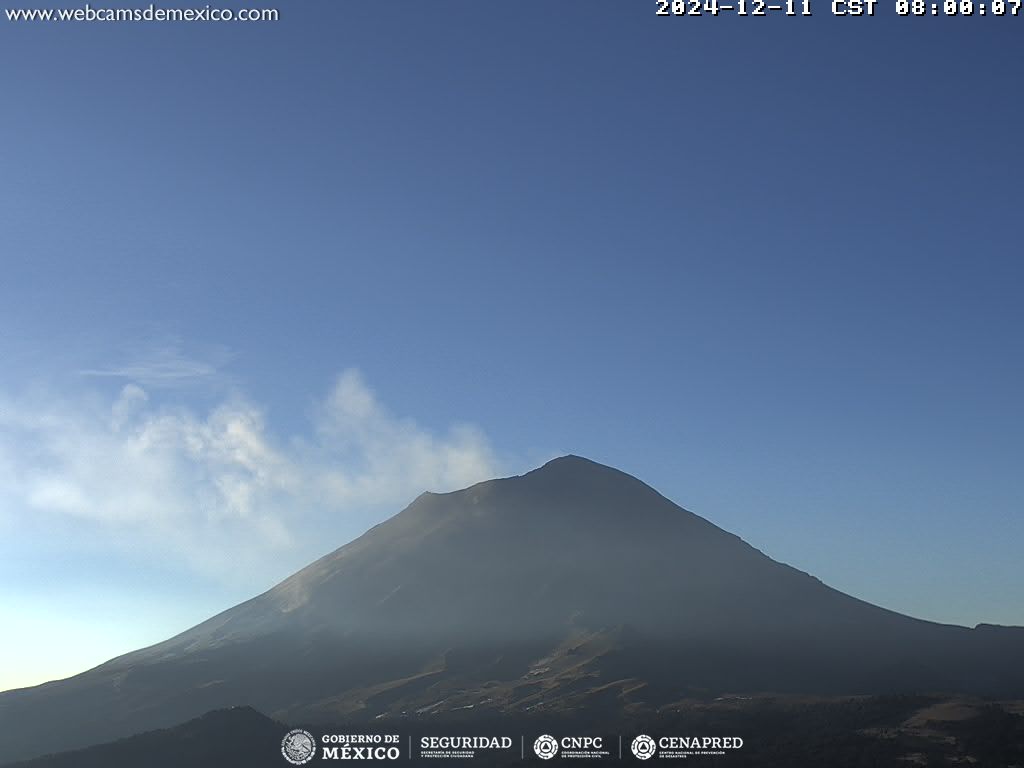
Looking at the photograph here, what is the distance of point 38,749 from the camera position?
196 meters

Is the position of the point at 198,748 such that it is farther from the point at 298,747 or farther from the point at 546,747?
the point at 546,747

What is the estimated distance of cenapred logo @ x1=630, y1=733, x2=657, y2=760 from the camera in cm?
12694

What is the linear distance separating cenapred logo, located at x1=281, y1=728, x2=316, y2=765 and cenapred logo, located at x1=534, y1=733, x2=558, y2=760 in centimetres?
3362

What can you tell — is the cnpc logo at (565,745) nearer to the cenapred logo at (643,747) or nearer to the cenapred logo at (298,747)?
the cenapred logo at (643,747)

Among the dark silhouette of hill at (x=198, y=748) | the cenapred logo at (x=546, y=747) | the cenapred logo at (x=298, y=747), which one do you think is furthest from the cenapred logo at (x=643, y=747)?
the dark silhouette of hill at (x=198, y=748)

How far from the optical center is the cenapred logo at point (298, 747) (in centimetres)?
14112

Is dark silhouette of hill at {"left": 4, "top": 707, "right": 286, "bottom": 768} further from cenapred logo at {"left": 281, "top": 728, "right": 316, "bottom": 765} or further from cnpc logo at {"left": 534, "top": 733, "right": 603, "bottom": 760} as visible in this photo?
cnpc logo at {"left": 534, "top": 733, "right": 603, "bottom": 760}

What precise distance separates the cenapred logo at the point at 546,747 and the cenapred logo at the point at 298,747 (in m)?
33.6

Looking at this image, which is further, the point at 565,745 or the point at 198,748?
the point at 198,748

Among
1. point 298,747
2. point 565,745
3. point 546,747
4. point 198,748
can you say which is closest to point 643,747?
point 565,745

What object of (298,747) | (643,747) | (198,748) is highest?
(198,748)

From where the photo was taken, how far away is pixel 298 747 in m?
145

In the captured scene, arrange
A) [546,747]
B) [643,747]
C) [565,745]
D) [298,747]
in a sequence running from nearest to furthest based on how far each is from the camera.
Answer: [643,747] < [546,747] < [565,745] < [298,747]

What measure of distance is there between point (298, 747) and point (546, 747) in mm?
37933
